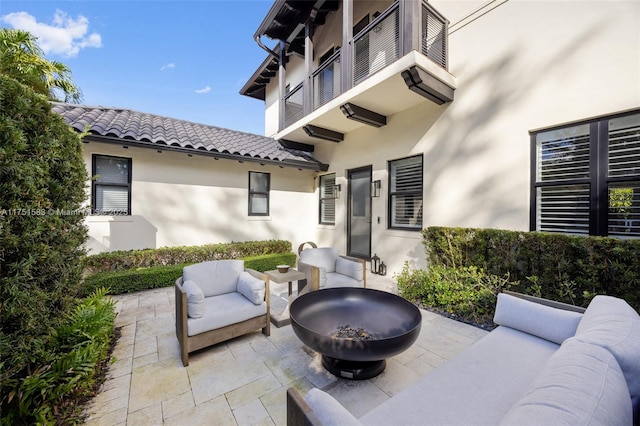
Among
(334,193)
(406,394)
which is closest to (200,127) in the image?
(334,193)

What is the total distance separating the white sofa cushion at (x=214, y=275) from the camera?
3.22 metres

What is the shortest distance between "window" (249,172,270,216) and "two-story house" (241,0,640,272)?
1596 mm

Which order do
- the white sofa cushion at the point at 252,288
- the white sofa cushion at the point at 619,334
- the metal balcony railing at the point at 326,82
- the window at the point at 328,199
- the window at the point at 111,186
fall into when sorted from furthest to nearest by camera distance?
the window at the point at 328,199 → the metal balcony railing at the point at 326,82 → the window at the point at 111,186 → the white sofa cushion at the point at 252,288 → the white sofa cushion at the point at 619,334

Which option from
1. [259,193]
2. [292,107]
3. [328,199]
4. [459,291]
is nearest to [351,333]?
[459,291]

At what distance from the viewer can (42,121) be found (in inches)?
82.1

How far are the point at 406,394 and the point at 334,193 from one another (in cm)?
622

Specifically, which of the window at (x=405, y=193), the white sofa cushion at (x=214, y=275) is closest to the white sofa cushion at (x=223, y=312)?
the white sofa cushion at (x=214, y=275)

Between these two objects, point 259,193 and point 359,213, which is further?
point 259,193

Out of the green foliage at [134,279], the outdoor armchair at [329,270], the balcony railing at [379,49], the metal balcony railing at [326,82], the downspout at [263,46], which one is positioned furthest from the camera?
the downspout at [263,46]

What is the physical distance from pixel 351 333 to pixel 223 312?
1.45 metres

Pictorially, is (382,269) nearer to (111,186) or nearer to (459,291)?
(459,291)

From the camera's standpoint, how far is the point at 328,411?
38.6 inches

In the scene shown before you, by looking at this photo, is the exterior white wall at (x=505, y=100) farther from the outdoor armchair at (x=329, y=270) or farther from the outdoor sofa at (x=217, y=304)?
the outdoor sofa at (x=217, y=304)

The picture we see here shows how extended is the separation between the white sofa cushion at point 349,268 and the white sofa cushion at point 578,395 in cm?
315
